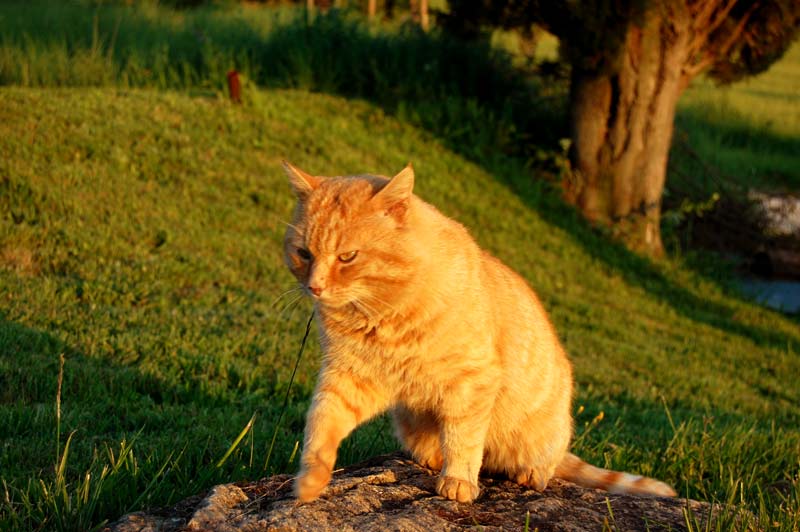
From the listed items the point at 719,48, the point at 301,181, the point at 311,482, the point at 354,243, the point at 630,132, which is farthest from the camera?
the point at 719,48

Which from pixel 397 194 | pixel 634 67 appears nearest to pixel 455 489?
pixel 397 194

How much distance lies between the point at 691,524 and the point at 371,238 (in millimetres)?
1592

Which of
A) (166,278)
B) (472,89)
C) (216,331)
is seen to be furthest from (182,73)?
(216,331)

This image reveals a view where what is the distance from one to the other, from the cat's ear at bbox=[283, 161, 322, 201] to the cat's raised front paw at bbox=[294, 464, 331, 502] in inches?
43.5

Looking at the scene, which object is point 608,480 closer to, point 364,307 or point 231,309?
point 364,307

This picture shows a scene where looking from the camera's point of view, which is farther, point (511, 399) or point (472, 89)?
point (472, 89)

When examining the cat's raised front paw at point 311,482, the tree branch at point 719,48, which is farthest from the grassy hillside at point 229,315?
the tree branch at point 719,48

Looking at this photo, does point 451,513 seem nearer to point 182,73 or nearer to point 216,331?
point 216,331

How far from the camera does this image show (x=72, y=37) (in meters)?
13.0

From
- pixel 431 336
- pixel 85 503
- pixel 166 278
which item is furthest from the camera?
pixel 166 278

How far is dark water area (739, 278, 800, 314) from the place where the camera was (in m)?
11.8

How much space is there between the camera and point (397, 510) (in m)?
3.21

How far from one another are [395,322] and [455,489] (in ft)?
2.25

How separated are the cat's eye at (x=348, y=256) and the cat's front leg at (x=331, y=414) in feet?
1.53
